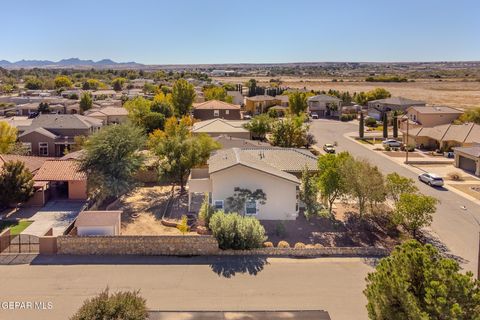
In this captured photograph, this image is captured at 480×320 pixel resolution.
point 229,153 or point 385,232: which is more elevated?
point 229,153

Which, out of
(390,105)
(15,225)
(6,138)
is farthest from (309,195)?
(390,105)

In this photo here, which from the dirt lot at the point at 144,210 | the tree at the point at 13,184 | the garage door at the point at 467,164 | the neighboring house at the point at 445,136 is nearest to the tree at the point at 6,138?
the tree at the point at 13,184

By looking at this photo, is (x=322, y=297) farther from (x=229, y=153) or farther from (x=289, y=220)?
(x=229, y=153)

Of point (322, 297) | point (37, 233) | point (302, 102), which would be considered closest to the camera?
point (322, 297)

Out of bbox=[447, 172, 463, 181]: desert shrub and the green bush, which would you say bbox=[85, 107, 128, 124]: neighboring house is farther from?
bbox=[447, 172, 463, 181]: desert shrub

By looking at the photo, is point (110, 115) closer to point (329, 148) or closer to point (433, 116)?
point (329, 148)

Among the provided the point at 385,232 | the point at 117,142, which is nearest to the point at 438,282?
the point at 385,232

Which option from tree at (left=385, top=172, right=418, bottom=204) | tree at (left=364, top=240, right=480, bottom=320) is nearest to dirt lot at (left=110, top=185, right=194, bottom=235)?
tree at (left=385, top=172, right=418, bottom=204)
